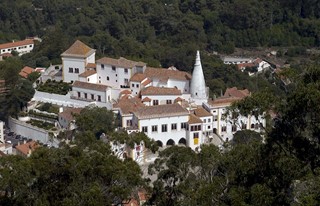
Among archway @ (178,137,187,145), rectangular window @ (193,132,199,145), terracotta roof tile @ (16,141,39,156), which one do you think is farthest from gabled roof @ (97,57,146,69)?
terracotta roof tile @ (16,141,39,156)

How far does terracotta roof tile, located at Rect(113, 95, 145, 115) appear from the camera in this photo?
33.1m

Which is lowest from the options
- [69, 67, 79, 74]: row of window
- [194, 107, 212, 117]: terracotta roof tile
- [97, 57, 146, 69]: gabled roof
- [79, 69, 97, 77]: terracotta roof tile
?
[194, 107, 212, 117]: terracotta roof tile

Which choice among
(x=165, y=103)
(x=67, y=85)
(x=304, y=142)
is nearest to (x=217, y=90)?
(x=165, y=103)

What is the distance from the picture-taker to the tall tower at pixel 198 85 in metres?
35.2

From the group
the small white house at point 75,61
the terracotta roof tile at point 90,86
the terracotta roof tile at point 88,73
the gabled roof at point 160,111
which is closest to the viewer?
the gabled roof at point 160,111

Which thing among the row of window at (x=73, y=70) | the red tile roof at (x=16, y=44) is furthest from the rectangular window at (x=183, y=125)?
the red tile roof at (x=16, y=44)

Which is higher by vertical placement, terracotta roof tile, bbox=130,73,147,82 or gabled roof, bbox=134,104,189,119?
terracotta roof tile, bbox=130,73,147,82

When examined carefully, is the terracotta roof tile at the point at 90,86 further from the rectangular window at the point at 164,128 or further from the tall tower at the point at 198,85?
the tall tower at the point at 198,85

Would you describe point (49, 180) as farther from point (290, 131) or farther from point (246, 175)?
point (290, 131)

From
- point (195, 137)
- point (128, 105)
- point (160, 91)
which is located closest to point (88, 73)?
point (160, 91)

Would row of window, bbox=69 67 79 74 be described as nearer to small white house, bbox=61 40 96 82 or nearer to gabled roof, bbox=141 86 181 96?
small white house, bbox=61 40 96 82

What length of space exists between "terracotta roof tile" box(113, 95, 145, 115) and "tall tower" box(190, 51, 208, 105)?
9.48ft

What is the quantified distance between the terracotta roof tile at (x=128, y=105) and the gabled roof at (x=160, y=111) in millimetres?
498

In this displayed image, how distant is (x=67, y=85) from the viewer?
3831 cm
